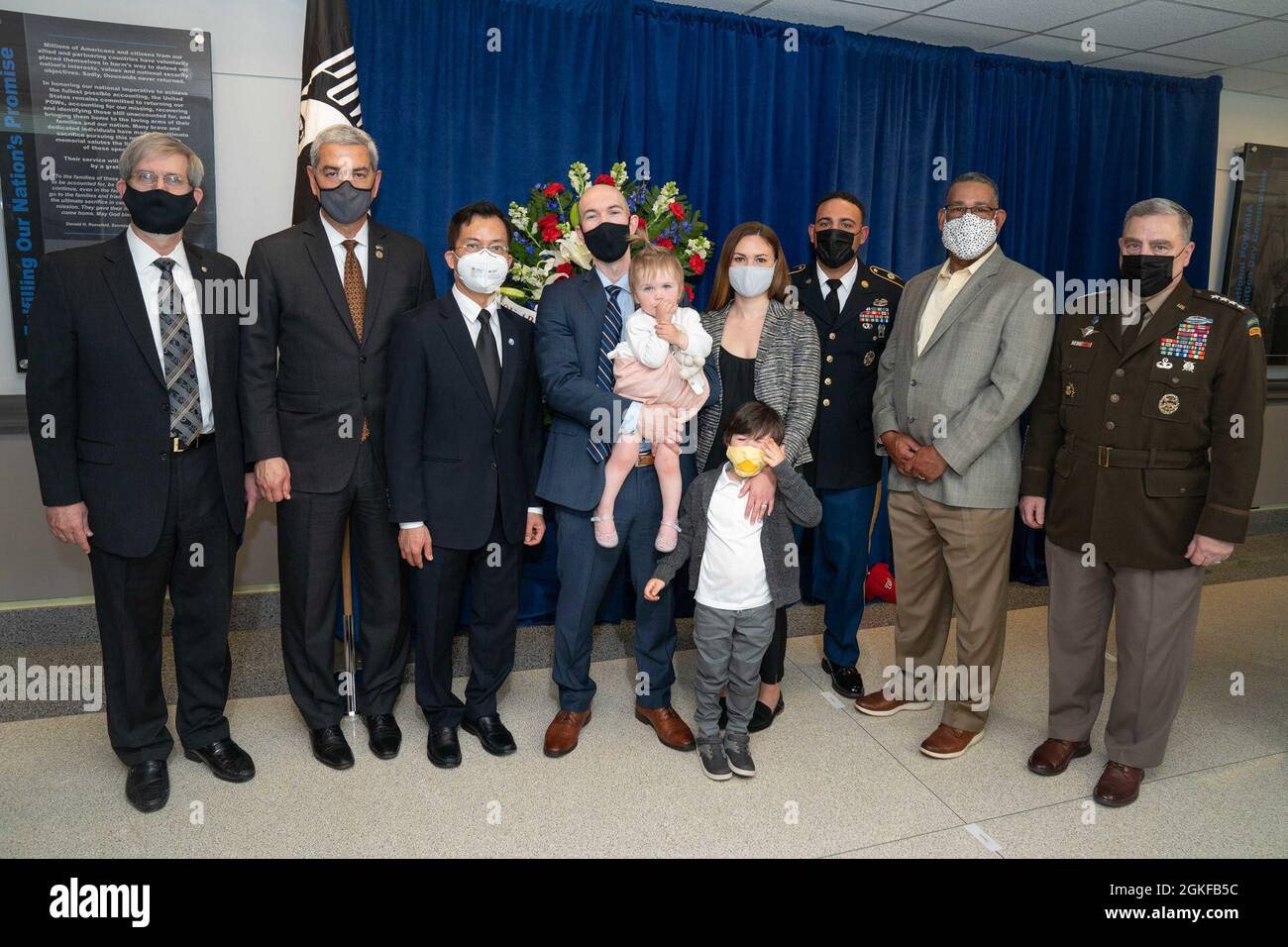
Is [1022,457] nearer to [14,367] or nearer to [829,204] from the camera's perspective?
[829,204]

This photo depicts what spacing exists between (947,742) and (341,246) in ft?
8.44

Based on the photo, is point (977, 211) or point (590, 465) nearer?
point (590, 465)

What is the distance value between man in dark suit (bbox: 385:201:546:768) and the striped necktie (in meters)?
0.56

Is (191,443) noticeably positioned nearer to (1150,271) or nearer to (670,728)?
(670,728)

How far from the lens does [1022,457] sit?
3203 mm

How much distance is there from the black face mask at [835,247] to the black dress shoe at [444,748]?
2.12m

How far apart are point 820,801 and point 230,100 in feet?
11.4

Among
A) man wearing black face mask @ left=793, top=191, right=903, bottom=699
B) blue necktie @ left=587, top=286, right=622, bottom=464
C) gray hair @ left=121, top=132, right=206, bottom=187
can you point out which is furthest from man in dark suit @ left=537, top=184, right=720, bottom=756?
gray hair @ left=121, top=132, right=206, bottom=187

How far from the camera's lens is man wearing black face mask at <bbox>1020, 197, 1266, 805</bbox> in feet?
8.70

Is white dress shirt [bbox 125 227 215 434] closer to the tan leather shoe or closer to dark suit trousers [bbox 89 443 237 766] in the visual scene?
dark suit trousers [bbox 89 443 237 766]

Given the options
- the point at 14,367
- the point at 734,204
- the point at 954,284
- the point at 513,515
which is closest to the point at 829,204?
the point at 954,284

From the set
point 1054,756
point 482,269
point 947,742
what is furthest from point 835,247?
point 1054,756

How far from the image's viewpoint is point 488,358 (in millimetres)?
2881

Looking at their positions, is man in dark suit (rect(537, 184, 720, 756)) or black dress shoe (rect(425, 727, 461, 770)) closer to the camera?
man in dark suit (rect(537, 184, 720, 756))
